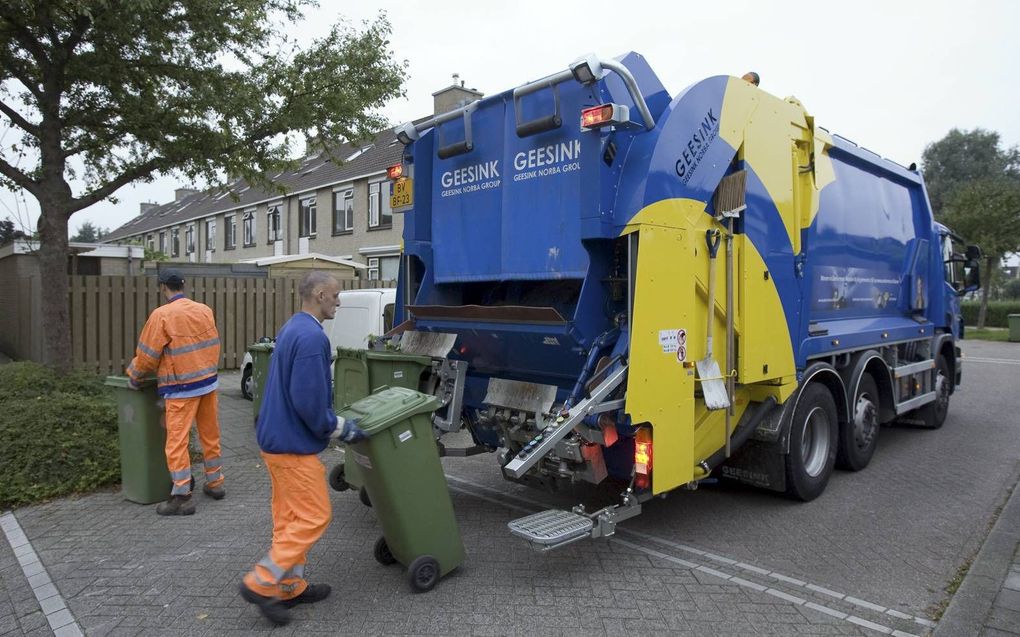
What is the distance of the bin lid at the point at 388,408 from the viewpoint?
3525mm

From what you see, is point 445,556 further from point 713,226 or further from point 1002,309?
point 1002,309

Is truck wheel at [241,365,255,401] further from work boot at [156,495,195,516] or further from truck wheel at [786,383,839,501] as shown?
truck wheel at [786,383,839,501]

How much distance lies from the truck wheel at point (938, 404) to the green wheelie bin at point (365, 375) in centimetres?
645

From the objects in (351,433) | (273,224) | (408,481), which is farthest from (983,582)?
(273,224)

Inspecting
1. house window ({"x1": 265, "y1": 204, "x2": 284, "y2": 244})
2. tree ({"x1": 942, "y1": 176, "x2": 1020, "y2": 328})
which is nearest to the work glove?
house window ({"x1": 265, "y1": 204, "x2": 284, "y2": 244})

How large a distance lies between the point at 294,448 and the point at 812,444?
407cm

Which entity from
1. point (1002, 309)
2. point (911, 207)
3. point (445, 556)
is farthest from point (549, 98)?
point (1002, 309)

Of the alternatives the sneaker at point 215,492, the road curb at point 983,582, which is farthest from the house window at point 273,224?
the road curb at point 983,582

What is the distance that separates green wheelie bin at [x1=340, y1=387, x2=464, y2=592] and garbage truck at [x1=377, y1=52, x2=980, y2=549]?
1.50 ft

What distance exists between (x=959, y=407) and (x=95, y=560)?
10.6 m

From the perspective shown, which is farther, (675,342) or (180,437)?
(180,437)

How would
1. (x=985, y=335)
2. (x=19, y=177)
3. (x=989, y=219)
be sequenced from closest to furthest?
(x=19, y=177) < (x=985, y=335) < (x=989, y=219)

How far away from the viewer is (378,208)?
73.8ft

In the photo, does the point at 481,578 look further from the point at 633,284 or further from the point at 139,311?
the point at 139,311
